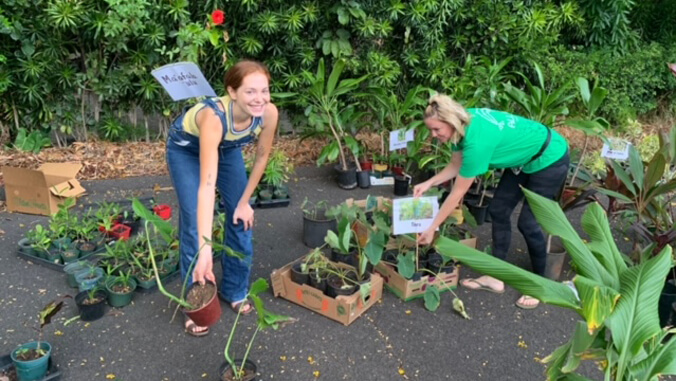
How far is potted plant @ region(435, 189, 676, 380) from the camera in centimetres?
130

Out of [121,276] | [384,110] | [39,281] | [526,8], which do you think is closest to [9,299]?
[39,281]

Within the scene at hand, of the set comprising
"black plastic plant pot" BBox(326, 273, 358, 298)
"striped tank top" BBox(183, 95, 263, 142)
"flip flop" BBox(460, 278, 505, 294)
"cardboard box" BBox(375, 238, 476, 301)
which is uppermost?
"striped tank top" BBox(183, 95, 263, 142)

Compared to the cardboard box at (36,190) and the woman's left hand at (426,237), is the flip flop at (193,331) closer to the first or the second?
the woman's left hand at (426,237)

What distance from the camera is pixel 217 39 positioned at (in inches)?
182

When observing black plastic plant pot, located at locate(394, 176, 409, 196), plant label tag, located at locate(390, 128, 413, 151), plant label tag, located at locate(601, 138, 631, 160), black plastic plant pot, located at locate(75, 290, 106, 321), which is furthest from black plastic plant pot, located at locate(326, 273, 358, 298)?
plant label tag, located at locate(601, 138, 631, 160)

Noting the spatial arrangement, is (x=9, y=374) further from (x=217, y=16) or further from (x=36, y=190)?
(x=217, y=16)

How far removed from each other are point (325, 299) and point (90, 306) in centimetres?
123

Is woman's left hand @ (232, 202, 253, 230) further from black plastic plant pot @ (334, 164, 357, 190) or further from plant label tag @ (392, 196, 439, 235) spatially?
black plastic plant pot @ (334, 164, 357, 190)

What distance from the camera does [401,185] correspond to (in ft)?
14.8

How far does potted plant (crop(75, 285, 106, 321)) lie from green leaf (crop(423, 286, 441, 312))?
1.74 meters

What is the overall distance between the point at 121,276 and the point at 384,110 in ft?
9.36

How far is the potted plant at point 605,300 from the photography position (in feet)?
4.26

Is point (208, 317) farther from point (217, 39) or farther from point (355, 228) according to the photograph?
point (217, 39)

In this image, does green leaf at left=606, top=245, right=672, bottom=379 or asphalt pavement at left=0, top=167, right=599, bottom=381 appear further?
asphalt pavement at left=0, top=167, right=599, bottom=381
